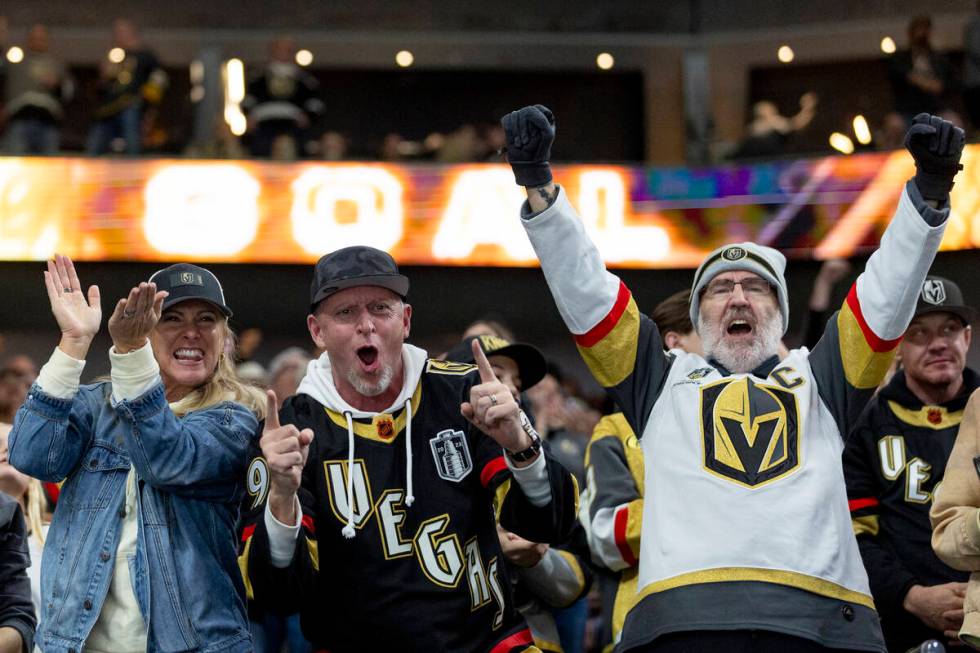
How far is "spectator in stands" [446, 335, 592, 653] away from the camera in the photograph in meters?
4.68

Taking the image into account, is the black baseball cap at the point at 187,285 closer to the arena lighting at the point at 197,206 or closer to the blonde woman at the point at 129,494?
the blonde woman at the point at 129,494

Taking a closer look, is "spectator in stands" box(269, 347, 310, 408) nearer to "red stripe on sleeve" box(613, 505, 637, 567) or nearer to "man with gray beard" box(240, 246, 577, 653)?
"red stripe on sleeve" box(613, 505, 637, 567)

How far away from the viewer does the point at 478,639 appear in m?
3.80

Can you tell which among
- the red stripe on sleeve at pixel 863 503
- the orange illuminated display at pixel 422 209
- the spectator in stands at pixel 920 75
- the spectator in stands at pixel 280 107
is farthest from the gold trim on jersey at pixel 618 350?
the spectator in stands at pixel 280 107

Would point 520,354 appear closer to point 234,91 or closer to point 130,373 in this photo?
point 130,373

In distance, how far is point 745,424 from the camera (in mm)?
3623

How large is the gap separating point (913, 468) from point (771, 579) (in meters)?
1.49

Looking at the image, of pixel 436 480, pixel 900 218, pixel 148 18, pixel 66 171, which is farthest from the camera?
pixel 148 18

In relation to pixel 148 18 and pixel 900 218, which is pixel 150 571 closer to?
pixel 900 218

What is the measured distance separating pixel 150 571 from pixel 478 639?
0.90m

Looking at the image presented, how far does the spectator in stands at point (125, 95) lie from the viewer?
12.8 m

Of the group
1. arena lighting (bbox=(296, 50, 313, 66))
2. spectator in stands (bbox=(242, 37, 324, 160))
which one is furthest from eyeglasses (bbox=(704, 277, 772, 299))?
arena lighting (bbox=(296, 50, 313, 66))

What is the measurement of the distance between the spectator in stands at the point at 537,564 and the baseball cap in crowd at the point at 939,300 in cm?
138

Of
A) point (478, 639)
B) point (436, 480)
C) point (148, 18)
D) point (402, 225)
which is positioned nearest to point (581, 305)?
point (436, 480)
